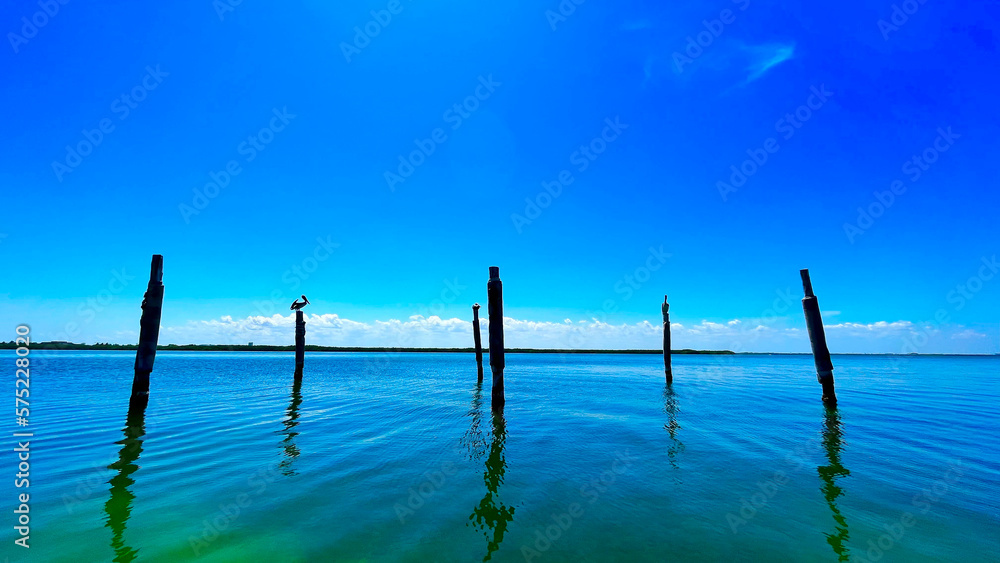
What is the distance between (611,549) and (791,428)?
957cm

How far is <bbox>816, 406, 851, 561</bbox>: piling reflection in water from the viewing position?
453 cm

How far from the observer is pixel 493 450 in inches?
347

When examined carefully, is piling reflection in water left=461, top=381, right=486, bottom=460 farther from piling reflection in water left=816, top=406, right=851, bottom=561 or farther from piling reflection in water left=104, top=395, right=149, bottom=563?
piling reflection in water left=816, top=406, right=851, bottom=561

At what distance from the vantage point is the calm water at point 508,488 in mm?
4457

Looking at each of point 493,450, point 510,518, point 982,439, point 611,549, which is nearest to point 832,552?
point 611,549

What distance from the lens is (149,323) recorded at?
12.2 meters

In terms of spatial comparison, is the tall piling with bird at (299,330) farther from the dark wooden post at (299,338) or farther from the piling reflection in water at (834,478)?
the piling reflection in water at (834,478)

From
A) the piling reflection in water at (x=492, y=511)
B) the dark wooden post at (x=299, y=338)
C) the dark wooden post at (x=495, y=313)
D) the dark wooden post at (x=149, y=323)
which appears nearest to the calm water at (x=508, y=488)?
the piling reflection in water at (x=492, y=511)

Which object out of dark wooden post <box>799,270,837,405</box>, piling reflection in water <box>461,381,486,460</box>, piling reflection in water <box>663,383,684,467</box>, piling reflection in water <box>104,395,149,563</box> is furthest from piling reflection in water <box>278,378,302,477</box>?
dark wooden post <box>799,270,837,405</box>

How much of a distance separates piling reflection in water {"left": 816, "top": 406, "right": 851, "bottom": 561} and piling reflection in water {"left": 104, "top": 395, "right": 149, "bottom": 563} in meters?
7.37

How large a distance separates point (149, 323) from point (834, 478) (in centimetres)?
1688

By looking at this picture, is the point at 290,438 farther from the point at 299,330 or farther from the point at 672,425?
the point at 299,330

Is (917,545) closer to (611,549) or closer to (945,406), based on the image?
(611,549)

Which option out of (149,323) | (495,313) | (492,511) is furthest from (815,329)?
(149,323)
